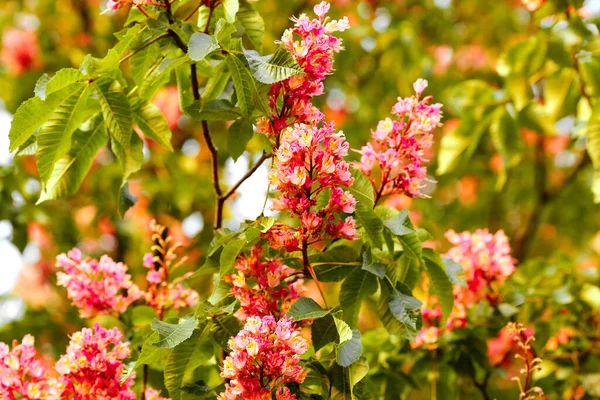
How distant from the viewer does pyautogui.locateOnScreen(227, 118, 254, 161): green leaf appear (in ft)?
4.48

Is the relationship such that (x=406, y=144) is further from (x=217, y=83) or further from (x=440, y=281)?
(x=217, y=83)

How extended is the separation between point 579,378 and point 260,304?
3.52 ft

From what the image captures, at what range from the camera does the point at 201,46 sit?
119 centimetres

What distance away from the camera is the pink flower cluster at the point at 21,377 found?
1.31m

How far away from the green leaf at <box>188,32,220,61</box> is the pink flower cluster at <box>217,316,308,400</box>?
44cm

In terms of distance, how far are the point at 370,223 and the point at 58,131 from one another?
2.01 feet

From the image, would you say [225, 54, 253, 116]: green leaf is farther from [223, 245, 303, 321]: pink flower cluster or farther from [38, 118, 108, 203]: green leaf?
[38, 118, 108, 203]: green leaf

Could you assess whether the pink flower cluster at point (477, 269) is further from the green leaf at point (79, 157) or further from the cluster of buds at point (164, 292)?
the green leaf at point (79, 157)

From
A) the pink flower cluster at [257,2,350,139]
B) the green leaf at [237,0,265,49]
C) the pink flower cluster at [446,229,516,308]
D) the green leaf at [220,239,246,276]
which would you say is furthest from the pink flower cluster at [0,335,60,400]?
the pink flower cluster at [446,229,516,308]

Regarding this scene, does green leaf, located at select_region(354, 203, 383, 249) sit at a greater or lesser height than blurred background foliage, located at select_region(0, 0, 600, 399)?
lesser

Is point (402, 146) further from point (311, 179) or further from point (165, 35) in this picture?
point (165, 35)

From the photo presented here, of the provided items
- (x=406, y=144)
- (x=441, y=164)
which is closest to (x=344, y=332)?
(x=406, y=144)

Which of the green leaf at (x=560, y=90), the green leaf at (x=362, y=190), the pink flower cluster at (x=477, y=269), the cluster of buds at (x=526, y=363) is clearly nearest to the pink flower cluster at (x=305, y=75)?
the green leaf at (x=362, y=190)

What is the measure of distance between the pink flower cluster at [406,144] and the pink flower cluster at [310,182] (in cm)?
19
